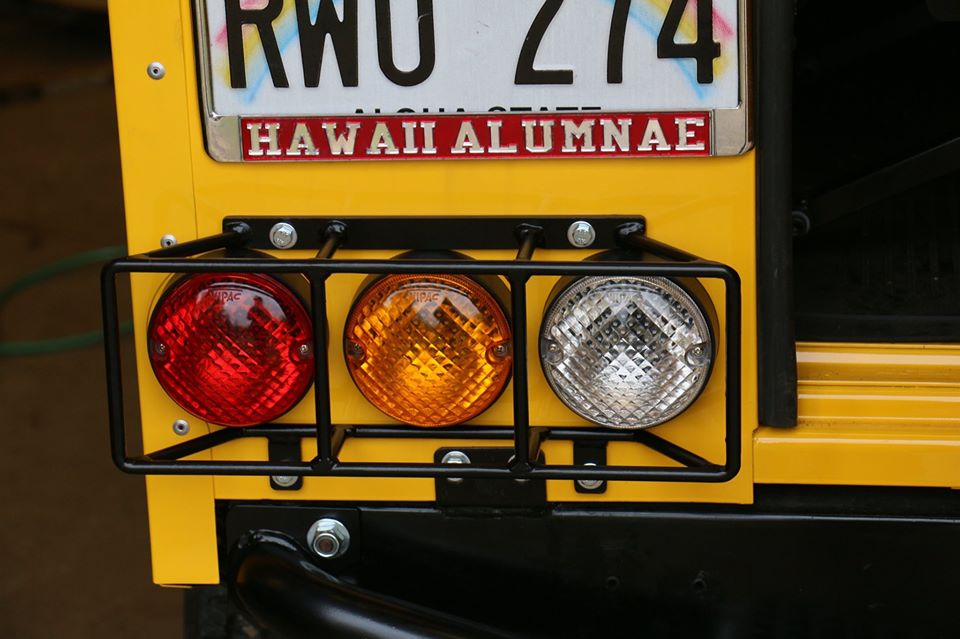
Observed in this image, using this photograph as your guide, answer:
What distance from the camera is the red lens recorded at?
1.24 metres

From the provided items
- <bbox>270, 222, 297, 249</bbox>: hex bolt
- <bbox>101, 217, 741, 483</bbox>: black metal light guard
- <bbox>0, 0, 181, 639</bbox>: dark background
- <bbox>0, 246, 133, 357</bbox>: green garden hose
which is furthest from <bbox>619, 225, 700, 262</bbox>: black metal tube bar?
<bbox>0, 246, 133, 357</bbox>: green garden hose

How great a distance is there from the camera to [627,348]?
121 cm

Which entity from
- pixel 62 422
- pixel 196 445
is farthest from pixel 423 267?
pixel 62 422

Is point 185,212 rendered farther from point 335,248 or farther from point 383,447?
point 383,447

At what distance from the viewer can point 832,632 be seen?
1403mm

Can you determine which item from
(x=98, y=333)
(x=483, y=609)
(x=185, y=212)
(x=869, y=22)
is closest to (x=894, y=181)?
(x=869, y=22)

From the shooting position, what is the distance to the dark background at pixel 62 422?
2.84 meters

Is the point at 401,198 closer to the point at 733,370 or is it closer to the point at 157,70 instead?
the point at 157,70

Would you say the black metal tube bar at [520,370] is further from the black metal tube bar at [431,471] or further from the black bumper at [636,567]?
the black bumper at [636,567]

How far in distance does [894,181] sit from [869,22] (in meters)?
0.61

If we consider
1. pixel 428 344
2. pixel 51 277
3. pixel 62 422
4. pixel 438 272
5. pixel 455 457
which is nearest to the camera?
pixel 438 272

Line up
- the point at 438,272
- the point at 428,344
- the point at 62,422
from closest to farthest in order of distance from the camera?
the point at 438,272
the point at 428,344
the point at 62,422

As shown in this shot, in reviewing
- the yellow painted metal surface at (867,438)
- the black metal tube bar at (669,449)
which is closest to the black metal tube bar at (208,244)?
the black metal tube bar at (669,449)

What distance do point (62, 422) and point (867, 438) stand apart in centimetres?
304
